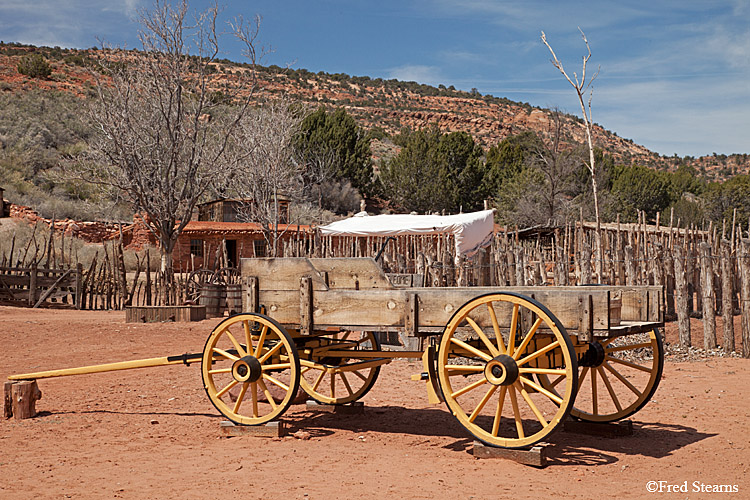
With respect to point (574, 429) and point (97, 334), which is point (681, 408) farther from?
point (97, 334)

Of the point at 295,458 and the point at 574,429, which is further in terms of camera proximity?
the point at 574,429

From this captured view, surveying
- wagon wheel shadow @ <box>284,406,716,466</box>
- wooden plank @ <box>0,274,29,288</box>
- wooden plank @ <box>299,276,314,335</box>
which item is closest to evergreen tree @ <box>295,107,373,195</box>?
wooden plank @ <box>0,274,29,288</box>

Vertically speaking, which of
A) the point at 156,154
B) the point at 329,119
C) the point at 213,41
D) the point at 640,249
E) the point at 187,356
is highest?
the point at 329,119

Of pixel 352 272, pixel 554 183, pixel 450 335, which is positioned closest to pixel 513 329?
pixel 450 335

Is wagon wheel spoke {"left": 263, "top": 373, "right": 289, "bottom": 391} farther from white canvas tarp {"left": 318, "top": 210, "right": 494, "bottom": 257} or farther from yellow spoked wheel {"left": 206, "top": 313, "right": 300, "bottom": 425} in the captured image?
white canvas tarp {"left": 318, "top": 210, "right": 494, "bottom": 257}

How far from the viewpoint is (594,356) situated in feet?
16.0

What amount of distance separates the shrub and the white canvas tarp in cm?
4257

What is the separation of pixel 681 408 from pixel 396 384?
2.82m

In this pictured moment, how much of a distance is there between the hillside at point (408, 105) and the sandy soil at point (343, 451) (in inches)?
1861

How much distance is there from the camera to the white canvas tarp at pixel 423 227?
48.0 feet

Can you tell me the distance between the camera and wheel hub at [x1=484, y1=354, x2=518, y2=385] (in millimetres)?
4141

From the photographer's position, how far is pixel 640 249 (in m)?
11.1

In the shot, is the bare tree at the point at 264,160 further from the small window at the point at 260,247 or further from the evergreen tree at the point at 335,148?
the evergreen tree at the point at 335,148

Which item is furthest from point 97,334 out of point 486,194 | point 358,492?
point 486,194
